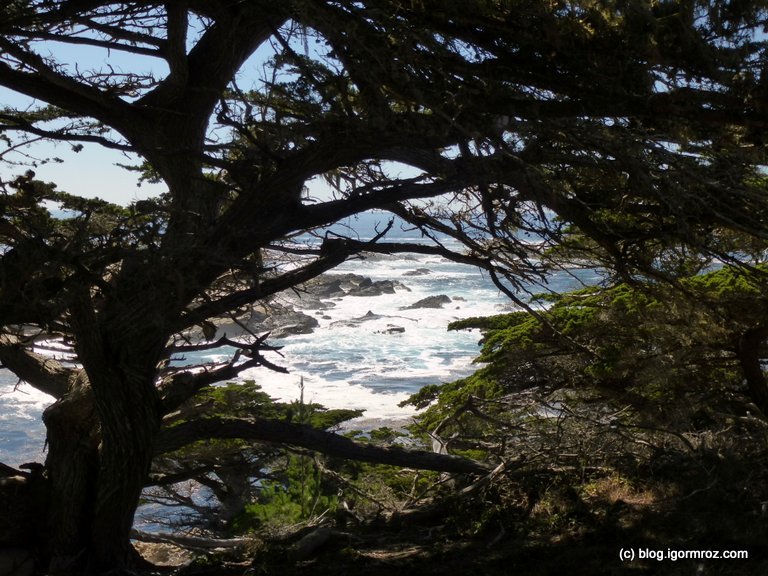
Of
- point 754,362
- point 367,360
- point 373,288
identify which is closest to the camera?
point 754,362

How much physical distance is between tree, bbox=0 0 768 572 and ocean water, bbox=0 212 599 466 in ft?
20.3

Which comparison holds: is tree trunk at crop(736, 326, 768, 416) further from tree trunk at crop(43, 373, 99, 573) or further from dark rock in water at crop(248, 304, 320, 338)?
dark rock in water at crop(248, 304, 320, 338)

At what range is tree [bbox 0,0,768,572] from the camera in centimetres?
349

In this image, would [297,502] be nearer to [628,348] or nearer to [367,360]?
[628,348]

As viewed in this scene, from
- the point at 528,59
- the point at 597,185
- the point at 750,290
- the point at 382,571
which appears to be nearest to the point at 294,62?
the point at 528,59

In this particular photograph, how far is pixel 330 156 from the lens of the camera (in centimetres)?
398

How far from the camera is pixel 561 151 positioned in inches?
149

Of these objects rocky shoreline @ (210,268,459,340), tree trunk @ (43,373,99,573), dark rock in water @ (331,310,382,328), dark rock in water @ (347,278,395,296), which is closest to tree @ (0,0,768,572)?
tree trunk @ (43,373,99,573)

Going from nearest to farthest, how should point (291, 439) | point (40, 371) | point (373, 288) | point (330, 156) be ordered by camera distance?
1. point (330, 156)
2. point (291, 439)
3. point (40, 371)
4. point (373, 288)

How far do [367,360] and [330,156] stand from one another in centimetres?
1873

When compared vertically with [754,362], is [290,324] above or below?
above

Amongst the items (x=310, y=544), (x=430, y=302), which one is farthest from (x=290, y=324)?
(x=310, y=544)

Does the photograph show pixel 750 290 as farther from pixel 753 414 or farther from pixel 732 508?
pixel 732 508

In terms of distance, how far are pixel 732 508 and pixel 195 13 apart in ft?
14.4
